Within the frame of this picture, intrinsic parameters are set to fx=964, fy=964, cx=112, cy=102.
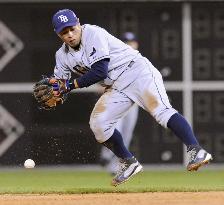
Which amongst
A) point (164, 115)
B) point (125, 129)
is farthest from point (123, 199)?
point (125, 129)

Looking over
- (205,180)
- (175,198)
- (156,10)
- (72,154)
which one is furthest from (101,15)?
(175,198)

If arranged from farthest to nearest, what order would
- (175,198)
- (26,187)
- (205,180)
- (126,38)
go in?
(126,38) → (205,180) → (26,187) → (175,198)

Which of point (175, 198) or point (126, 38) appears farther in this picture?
point (126, 38)

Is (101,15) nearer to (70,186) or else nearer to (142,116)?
(142,116)

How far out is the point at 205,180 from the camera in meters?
11.2

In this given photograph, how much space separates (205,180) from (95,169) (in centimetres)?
204

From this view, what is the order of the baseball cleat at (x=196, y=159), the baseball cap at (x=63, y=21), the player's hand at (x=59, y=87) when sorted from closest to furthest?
the baseball cleat at (x=196, y=159) → the baseball cap at (x=63, y=21) → the player's hand at (x=59, y=87)

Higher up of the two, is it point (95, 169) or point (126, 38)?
point (126, 38)

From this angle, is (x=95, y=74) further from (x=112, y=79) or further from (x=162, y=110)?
(x=162, y=110)

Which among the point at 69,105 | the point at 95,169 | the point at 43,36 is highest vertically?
the point at 43,36

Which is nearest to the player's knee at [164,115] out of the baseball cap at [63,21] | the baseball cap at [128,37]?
the baseball cap at [63,21]

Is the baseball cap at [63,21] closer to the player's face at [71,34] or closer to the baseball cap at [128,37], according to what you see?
the player's face at [71,34]

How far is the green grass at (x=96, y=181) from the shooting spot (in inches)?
379

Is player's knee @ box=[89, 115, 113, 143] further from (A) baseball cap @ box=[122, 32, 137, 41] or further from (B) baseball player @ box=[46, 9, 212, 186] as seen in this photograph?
(A) baseball cap @ box=[122, 32, 137, 41]
